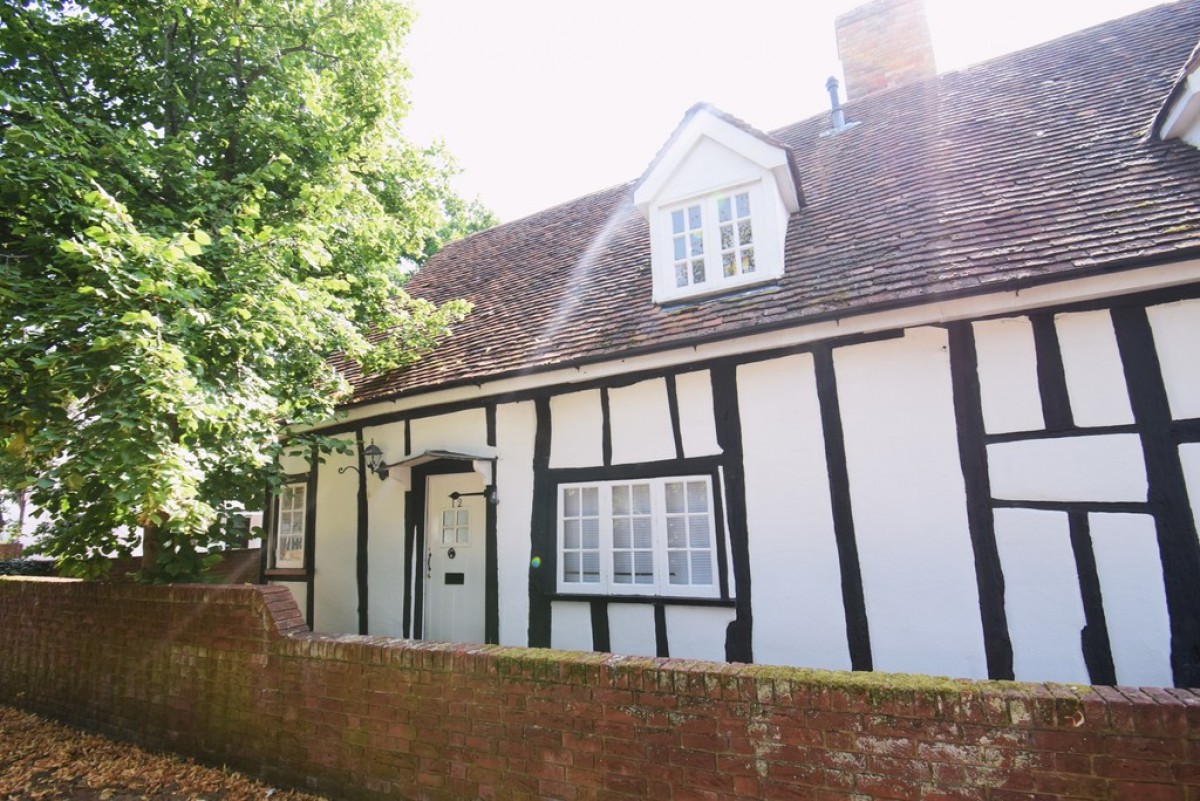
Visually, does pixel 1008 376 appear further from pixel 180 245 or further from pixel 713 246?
pixel 180 245

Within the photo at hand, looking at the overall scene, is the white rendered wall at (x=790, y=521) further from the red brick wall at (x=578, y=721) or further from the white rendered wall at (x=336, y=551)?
the white rendered wall at (x=336, y=551)

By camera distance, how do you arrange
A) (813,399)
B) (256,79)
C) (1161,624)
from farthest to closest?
(256,79)
(813,399)
(1161,624)

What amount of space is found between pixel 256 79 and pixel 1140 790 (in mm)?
9643

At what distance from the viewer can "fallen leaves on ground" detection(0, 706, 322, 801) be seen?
4.57 meters

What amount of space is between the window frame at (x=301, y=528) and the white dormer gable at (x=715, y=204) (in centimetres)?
649

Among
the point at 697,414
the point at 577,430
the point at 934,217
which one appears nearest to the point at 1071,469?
the point at 934,217

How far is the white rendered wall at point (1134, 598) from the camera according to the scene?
4.27m

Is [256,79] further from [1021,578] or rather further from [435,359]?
[1021,578]

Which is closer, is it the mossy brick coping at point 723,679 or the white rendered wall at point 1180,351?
the mossy brick coping at point 723,679

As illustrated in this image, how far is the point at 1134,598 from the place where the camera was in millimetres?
4352

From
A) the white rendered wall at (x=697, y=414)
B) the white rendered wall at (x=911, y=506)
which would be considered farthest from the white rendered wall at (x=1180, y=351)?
the white rendered wall at (x=697, y=414)

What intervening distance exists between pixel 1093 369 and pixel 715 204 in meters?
4.00

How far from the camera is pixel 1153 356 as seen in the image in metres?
4.54

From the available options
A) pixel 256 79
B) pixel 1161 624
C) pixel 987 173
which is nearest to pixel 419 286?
pixel 256 79
